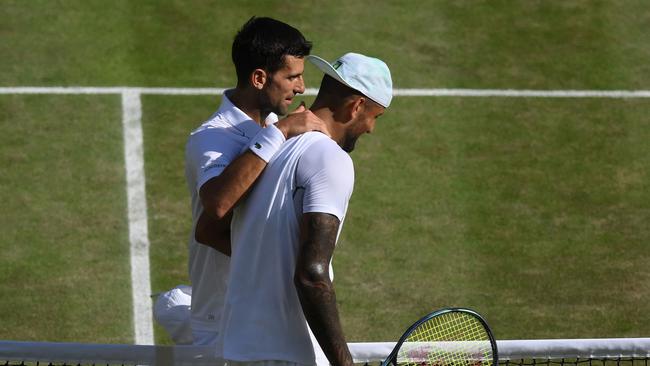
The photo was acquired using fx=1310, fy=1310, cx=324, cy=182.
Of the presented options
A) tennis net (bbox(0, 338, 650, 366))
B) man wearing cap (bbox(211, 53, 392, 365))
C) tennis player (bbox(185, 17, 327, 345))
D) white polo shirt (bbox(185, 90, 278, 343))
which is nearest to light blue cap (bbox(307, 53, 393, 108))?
man wearing cap (bbox(211, 53, 392, 365))

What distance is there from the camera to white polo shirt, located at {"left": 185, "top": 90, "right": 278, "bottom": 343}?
5.88 meters

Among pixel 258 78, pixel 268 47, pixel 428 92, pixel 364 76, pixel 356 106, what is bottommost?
pixel 428 92

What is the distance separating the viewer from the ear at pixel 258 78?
20.3ft

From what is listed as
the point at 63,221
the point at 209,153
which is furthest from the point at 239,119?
the point at 63,221

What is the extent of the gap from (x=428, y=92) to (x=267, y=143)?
7020mm

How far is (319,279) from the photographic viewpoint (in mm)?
5129

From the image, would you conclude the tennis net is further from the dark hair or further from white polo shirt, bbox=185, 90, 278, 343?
the dark hair

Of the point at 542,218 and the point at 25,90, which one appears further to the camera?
the point at 25,90

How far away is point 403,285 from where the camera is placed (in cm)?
994

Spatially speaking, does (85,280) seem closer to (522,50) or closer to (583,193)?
(583,193)

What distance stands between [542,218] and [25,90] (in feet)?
16.0

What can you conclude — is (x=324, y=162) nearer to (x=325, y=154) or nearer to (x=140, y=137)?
(x=325, y=154)

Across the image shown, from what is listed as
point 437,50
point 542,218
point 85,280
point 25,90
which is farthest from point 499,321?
point 25,90

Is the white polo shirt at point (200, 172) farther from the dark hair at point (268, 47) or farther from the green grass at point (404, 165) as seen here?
the green grass at point (404, 165)
